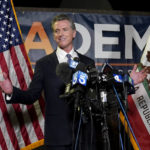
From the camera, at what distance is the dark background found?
3.31m

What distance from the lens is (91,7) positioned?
133 inches

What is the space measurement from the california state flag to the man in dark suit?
1.01 meters

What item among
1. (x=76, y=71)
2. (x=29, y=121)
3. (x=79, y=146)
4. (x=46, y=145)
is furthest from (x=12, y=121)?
(x=76, y=71)

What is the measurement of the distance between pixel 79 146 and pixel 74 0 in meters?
2.09

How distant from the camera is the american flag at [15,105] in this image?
262 cm

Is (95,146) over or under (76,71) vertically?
under

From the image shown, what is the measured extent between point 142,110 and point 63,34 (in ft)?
4.27

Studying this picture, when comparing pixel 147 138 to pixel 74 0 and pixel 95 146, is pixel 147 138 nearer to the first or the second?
pixel 95 146

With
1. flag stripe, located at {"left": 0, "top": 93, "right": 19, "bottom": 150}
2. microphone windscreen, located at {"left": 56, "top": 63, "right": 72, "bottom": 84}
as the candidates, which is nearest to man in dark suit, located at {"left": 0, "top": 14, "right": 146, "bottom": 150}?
microphone windscreen, located at {"left": 56, "top": 63, "right": 72, "bottom": 84}

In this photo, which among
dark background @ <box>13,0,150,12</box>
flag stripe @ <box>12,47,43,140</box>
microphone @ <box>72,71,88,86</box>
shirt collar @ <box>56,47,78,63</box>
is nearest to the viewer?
microphone @ <box>72,71,88,86</box>

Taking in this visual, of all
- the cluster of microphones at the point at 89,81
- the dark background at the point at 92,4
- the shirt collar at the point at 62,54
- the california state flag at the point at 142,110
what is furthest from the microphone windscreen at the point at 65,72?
the dark background at the point at 92,4

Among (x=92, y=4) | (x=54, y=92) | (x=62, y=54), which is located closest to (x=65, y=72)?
(x=54, y=92)

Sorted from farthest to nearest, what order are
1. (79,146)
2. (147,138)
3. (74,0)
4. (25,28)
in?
(74,0) < (25,28) < (147,138) < (79,146)

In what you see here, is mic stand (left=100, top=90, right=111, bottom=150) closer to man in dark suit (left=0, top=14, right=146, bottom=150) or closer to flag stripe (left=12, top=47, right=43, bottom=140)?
man in dark suit (left=0, top=14, right=146, bottom=150)
